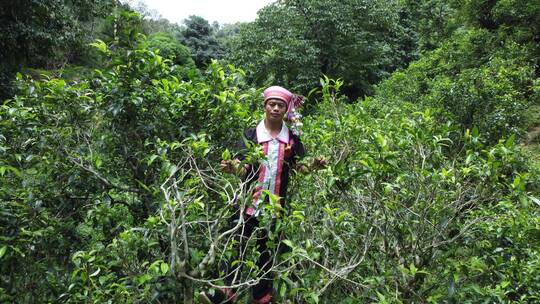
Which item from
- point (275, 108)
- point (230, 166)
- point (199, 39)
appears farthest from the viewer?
point (199, 39)

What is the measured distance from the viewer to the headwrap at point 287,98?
2730mm

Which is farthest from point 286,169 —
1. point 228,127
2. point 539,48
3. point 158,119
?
point 539,48

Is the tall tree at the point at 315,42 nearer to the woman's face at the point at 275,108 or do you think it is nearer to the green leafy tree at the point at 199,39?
the green leafy tree at the point at 199,39

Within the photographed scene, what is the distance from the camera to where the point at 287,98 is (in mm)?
2760

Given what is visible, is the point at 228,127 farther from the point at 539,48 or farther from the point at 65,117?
the point at 539,48

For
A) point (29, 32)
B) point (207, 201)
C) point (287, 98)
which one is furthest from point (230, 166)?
point (29, 32)

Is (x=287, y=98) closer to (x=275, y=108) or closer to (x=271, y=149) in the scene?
(x=275, y=108)

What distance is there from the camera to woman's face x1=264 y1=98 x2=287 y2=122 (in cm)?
272

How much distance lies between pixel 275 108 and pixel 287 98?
0.38 ft

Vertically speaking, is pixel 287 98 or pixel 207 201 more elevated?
pixel 287 98

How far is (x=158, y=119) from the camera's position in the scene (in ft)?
8.47

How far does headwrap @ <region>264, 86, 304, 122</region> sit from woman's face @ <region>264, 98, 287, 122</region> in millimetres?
23

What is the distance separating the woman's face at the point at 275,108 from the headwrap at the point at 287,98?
0.08ft

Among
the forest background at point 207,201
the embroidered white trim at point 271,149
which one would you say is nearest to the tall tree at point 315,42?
the embroidered white trim at point 271,149
